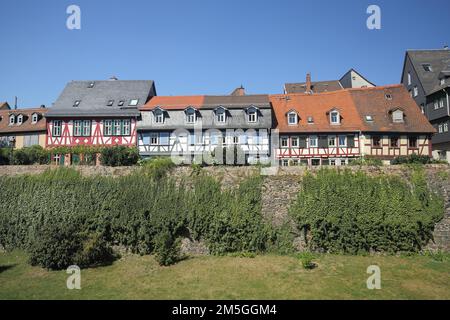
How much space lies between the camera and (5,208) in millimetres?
17297

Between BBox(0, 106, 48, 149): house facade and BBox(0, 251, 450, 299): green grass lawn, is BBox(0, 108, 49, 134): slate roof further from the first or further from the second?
BBox(0, 251, 450, 299): green grass lawn

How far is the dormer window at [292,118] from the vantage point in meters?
26.6

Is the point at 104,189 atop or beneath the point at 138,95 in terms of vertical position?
beneath

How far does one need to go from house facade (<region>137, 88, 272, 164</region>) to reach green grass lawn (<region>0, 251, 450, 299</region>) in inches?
473

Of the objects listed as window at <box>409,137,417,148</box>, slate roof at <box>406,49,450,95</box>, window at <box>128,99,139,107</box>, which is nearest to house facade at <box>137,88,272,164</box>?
window at <box>128,99,139,107</box>

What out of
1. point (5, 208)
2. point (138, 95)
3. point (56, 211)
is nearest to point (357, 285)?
point (56, 211)

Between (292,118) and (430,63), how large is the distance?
756 inches

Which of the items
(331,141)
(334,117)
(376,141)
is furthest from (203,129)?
(376,141)

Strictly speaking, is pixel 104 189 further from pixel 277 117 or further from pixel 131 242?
pixel 277 117

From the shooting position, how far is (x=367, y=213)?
15.5 metres

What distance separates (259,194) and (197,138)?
1111 cm

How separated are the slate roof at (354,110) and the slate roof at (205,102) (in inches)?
91.5

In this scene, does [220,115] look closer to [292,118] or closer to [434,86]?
[292,118]

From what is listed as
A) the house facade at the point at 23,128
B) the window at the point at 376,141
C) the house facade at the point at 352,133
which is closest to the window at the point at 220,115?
the house facade at the point at 352,133
